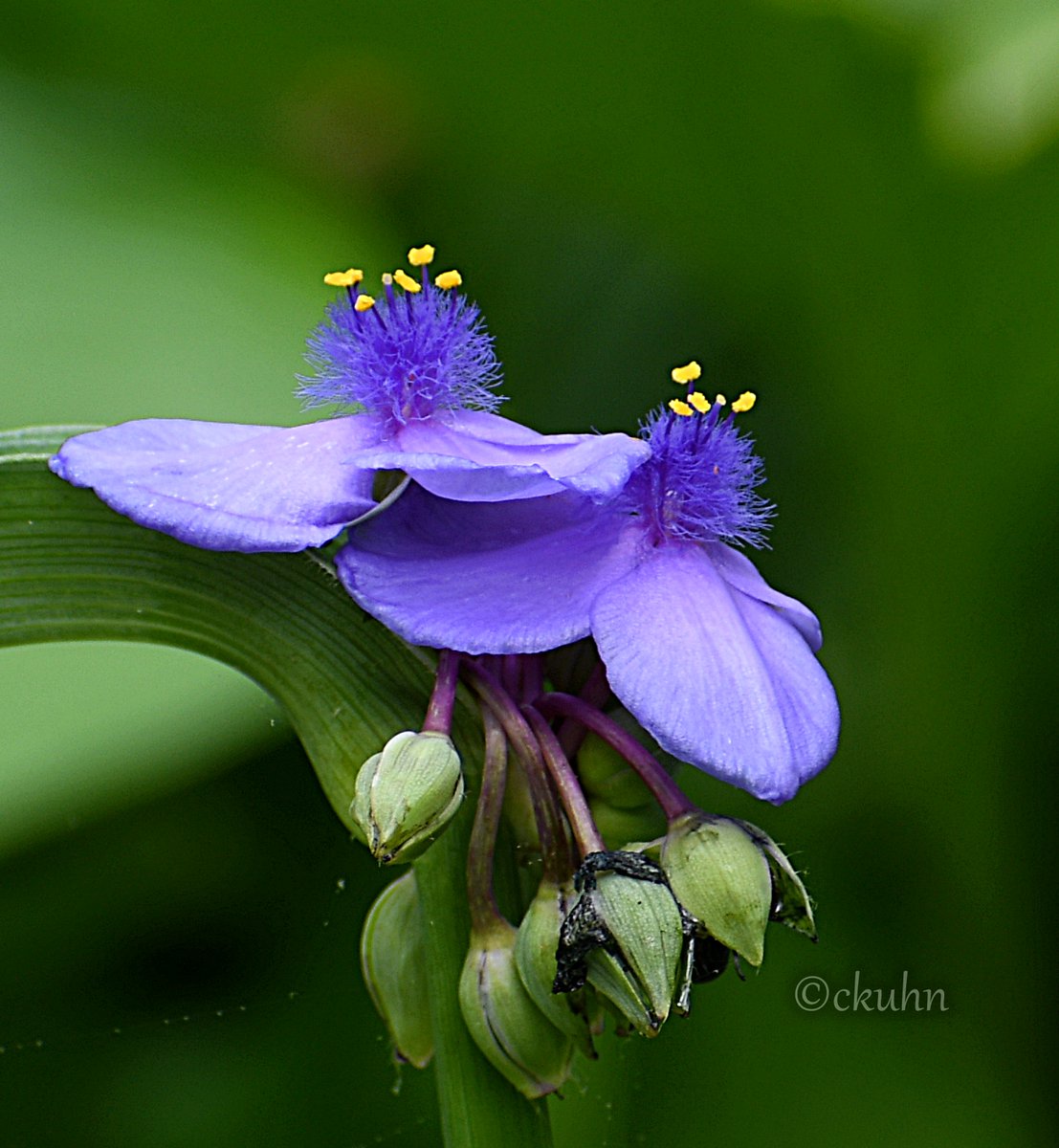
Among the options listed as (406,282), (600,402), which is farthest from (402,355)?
(600,402)

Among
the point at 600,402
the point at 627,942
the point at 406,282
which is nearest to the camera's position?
the point at 627,942

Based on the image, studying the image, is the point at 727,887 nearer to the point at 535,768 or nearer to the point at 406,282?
the point at 535,768

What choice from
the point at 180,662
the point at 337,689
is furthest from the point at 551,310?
the point at 337,689

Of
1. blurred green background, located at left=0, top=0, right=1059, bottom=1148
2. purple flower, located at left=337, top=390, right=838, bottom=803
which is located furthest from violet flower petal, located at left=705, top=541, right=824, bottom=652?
blurred green background, located at left=0, top=0, right=1059, bottom=1148

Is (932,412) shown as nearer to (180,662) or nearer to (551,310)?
(551,310)

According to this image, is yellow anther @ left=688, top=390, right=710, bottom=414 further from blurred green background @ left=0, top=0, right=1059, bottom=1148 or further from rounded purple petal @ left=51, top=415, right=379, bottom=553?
blurred green background @ left=0, top=0, right=1059, bottom=1148

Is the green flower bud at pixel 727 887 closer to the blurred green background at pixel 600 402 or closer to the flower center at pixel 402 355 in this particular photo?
the flower center at pixel 402 355
